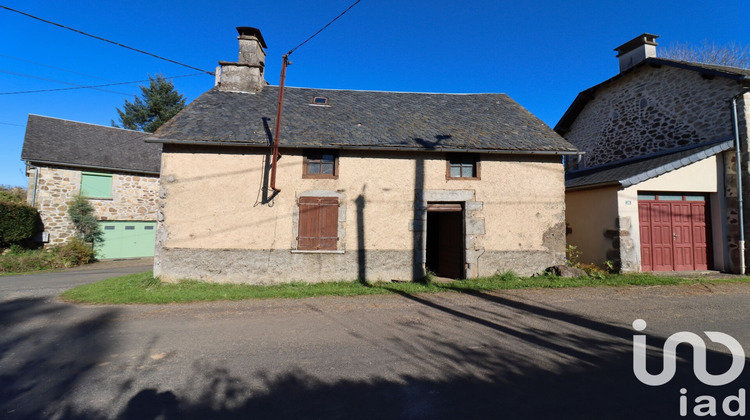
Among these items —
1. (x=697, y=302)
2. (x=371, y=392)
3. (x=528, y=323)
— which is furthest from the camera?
(x=697, y=302)

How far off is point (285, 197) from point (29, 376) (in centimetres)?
576

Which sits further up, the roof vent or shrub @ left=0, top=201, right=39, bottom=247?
the roof vent

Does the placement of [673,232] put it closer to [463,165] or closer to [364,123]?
[463,165]

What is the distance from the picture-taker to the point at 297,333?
16.0 feet

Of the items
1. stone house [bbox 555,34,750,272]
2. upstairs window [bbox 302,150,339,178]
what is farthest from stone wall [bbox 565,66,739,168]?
upstairs window [bbox 302,150,339,178]

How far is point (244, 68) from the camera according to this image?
458 inches

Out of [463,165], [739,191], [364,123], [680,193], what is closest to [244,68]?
[364,123]

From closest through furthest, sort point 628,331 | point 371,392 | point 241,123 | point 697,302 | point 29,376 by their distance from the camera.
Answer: point 371,392
point 29,376
point 628,331
point 697,302
point 241,123

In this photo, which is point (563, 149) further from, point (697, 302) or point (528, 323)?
point (528, 323)

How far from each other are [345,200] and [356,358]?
535 centimetres

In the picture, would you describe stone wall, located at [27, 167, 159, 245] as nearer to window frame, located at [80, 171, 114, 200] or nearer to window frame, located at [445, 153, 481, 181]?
window frame, located at [80, 171, 114, 200]

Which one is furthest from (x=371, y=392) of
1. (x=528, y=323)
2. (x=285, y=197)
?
(x=285, y=197)

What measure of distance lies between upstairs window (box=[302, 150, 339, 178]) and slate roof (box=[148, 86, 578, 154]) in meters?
0.36

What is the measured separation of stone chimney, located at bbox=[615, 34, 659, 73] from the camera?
45.4ft
